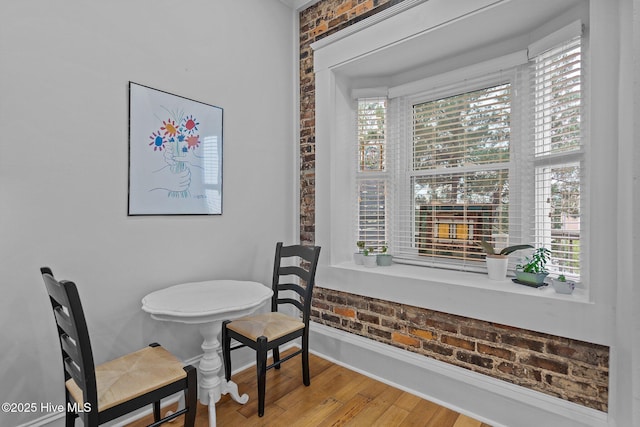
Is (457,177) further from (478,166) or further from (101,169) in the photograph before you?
(101,169)

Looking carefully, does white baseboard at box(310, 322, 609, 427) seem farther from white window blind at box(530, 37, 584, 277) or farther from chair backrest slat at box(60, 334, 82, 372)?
chair backrest slat at box(60, 334, 82, 372)

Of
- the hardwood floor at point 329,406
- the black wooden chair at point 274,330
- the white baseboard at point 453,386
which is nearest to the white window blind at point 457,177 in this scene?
the white baseboard at point 453,386

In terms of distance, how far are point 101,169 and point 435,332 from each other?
2.34 metres

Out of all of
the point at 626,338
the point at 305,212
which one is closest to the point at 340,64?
the point at 305,212

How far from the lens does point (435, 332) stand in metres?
2.20

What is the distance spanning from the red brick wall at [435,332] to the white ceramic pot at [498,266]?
319mm

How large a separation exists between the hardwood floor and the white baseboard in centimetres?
7

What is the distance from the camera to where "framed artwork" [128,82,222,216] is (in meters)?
1.97

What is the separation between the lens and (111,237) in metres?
1.88

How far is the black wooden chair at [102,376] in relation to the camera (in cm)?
123

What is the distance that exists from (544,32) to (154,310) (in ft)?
9.20

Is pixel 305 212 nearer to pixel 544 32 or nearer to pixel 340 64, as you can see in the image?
pixel 340 64

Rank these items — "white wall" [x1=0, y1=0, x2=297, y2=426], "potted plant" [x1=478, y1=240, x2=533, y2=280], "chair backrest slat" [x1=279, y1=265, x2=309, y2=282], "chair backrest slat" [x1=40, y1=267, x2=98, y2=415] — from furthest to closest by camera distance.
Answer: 1. "chair backrest slat" [x1=279, y1=265, x2=309, y2=282]
2. "potted plant" [x1=478, y1=240, x2=533, y2=280]
3. "white wall" [x1=0, y1=0, x2=297, y2=426]
4. "chair backrest slat" [x1=40, y1=267, x2=98, y2=415]

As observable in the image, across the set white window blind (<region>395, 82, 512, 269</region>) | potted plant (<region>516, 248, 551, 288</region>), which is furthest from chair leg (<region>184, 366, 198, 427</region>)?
potted plant (<region>516, 248, 551, 288</region>)
